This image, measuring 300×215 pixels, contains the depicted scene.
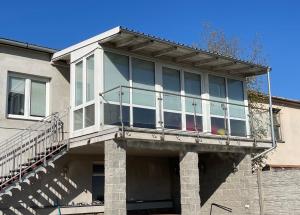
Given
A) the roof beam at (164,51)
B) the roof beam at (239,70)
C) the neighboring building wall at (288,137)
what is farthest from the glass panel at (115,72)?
the neighboring building wall at (288,137)

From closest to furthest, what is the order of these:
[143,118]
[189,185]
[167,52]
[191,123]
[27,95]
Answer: [143,118] < [189,185] < [167,52] < [27,95] < [191,123]

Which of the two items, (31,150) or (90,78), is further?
(31,150)

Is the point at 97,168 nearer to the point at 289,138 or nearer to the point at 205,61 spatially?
the point at 205,61

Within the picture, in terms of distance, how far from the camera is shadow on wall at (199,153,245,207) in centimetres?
1625

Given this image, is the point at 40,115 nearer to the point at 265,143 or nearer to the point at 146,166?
the point at 146,166

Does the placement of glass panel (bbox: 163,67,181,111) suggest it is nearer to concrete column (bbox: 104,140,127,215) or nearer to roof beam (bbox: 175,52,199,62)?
roof beam (bbox: 175,52,199,62)

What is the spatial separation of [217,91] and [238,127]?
5.17 feet

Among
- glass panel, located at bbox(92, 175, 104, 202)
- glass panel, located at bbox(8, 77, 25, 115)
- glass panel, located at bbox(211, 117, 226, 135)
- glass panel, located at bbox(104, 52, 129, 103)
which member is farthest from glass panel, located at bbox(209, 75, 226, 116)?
glass panel, located at bbox(8, 77, 25, 115)

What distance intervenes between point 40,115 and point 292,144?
604 inches

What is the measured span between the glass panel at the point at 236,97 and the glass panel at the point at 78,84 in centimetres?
566

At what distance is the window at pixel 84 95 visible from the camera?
13540mm

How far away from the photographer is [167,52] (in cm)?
1455

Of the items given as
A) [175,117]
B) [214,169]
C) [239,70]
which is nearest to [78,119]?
[175,117]

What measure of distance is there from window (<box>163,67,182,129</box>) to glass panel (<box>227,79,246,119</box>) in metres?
2.46
